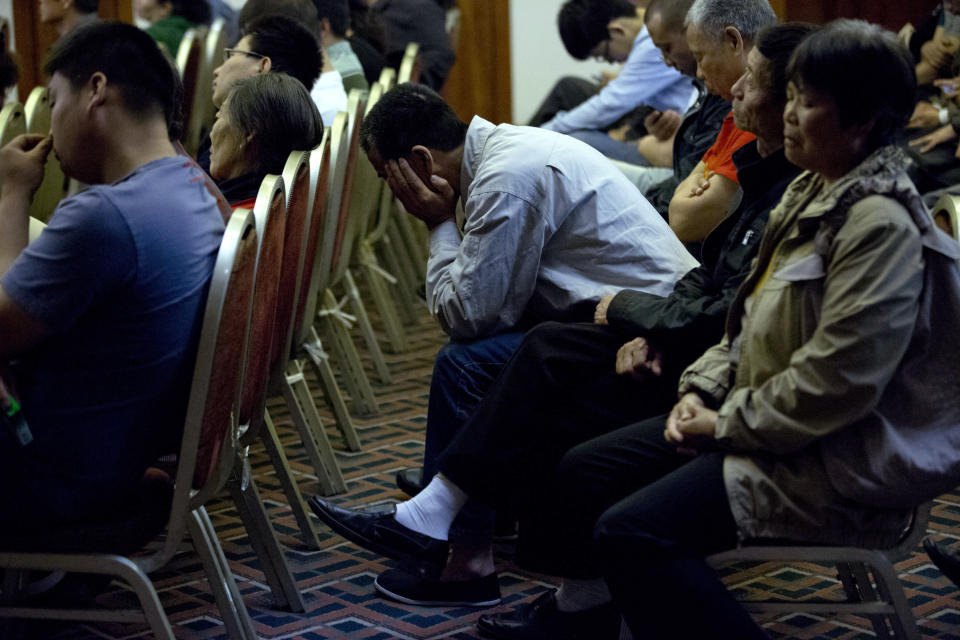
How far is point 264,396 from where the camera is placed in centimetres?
231

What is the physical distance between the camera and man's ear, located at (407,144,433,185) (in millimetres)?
2426

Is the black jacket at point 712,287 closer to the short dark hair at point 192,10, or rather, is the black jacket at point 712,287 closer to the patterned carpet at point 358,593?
the patterned carpet at point 358,593

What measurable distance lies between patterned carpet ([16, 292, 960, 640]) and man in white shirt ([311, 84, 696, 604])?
0.34 meters

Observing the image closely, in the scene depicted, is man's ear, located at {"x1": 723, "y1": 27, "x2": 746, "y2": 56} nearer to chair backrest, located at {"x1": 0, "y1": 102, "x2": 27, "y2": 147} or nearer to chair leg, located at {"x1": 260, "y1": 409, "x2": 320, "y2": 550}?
chair leg, located at {"x1": 260, "y1": 409, "x2": 320, "y2": 550}

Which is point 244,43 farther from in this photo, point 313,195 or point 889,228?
point 889,228

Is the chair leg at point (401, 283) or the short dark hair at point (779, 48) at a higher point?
the short dark hair at point (779, 48)

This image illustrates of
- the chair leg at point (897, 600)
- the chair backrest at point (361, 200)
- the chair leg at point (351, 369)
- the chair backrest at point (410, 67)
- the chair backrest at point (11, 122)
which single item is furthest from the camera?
the chair backrest at point (410, 67)

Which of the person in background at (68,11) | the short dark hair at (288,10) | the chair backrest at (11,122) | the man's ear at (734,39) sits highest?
the man's ear at (734,39)

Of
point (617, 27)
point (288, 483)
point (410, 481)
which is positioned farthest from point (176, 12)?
point (288, 483)

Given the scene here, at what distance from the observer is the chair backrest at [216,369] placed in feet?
5.57

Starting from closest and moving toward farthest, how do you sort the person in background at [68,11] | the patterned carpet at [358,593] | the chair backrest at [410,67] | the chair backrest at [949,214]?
the chair backrest at [949,214], the patterned carpet at [358,593], the chair backrest at [410,67], the person in background at [68,11]

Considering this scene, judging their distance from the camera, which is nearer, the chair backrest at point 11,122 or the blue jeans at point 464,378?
the blue jeans at point 464,378

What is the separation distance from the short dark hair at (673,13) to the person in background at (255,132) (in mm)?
1047

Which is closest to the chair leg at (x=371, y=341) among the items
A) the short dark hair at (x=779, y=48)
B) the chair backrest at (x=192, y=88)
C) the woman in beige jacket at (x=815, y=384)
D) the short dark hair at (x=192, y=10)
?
the chair backrest at (x=192, y=88)
